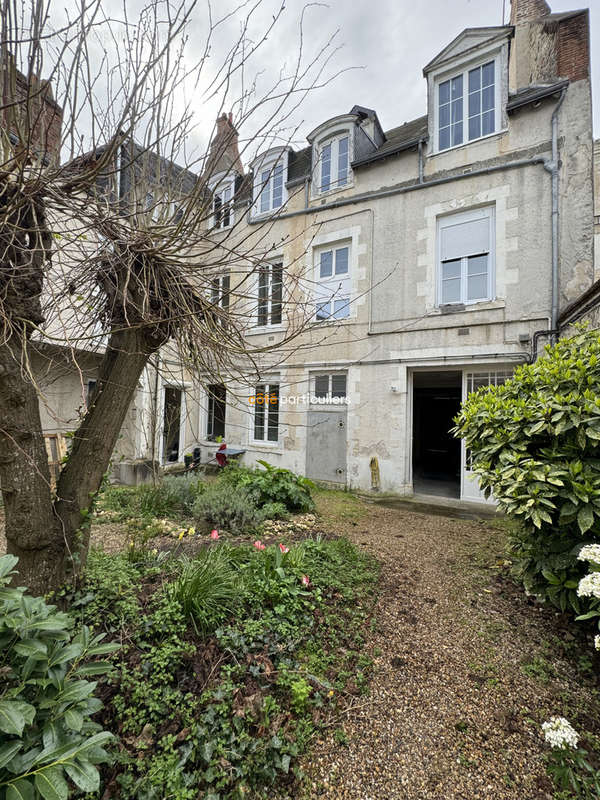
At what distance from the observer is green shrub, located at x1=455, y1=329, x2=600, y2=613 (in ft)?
7.50

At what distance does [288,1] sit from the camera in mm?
1984

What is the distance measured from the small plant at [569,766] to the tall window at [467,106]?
8612mm

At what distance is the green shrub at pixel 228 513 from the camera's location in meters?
4.27

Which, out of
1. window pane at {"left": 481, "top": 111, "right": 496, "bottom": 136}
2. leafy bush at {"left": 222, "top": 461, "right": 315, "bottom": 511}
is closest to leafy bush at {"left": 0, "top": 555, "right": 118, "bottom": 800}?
leafy bush at {"left": 222, "top": 461, "right": 315, "bottom": 511}

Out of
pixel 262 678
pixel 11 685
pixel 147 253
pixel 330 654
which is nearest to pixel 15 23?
pixel 147 253

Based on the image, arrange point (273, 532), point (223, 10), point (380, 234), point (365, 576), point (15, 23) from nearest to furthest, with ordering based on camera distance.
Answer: point (15, 23), point (223, 10), point (365, 576), point (273, 532), point (380, 234)

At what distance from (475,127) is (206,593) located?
8.92 meters

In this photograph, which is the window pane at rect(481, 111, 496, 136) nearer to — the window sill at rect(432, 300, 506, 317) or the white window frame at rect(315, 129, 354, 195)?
the white window frame at rect(315, 129, 354, 195)

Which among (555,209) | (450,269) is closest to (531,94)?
(555,209)

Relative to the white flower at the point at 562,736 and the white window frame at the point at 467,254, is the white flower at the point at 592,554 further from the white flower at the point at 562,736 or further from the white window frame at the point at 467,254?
the white window frame at the point at 467,254

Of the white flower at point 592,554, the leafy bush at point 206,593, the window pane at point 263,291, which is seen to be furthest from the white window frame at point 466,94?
the leafy bush at point 206,593

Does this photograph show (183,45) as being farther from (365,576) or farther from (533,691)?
(533,691)

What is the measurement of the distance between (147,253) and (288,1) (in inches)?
64.7

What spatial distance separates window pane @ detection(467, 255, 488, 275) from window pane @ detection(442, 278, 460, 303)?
282 millimetres
